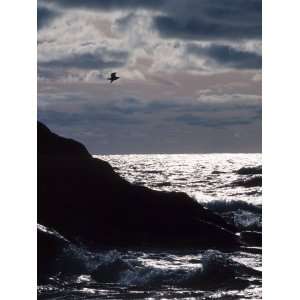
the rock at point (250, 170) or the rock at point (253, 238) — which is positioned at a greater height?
the rock at point (250, 170)

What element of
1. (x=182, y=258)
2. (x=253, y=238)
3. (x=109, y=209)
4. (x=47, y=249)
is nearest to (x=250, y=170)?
(x=253, y=238)

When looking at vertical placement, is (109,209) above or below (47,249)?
above

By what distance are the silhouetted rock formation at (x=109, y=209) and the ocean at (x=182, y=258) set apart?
0.26 feet

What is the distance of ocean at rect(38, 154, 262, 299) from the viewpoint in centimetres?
530

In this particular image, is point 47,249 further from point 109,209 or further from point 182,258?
point 182,258

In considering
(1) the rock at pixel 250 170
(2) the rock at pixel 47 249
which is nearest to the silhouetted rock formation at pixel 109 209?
(2) the rock at pixel 47 249

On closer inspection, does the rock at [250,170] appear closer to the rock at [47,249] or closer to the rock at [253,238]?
the rock at [253,238]

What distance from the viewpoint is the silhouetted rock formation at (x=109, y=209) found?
18.0 feet

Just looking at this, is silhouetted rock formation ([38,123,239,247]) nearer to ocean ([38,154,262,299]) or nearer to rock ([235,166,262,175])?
ocean ([38,154,262,299])

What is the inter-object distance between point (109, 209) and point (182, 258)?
739 millimetres

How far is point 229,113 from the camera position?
559 cm

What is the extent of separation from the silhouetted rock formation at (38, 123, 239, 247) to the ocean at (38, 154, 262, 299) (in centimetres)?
8

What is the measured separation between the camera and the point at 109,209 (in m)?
5.53
